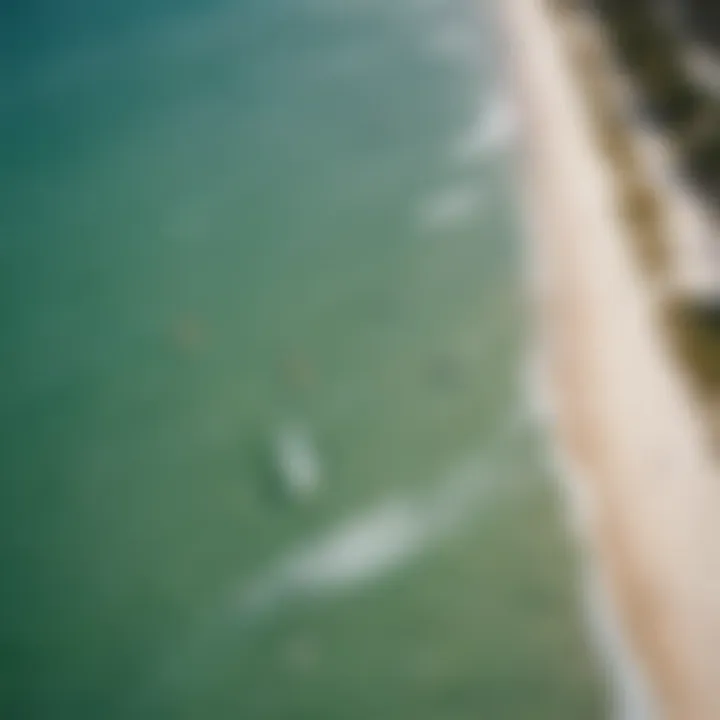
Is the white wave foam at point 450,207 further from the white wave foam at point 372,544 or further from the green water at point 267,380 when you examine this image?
the white wave foam at point 372,544

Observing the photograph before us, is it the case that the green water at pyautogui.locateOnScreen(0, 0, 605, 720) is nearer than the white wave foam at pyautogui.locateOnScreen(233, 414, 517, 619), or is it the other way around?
the green water at pyautogui.locateOnScreen(0, 0, 605, 720)

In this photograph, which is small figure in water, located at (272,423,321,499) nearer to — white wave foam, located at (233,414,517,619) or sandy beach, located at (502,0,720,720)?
white wave foam, located at (233,414,517,619)

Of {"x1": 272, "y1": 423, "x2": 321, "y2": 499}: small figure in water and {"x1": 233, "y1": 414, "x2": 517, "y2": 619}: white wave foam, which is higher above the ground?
{"x1": 272, "y1": 423, "x2": 321, "y2": 499}: small figure in water

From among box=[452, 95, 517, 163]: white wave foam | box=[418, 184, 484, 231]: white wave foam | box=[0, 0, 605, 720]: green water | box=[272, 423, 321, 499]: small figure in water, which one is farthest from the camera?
box=[452, 95, 517, 163]: white wave foam

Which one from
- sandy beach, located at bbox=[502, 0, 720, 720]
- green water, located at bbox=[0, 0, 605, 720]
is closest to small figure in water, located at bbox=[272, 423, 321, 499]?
green water, located at bbox=[0, 0, 605, 720]

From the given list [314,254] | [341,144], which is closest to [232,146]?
[341,144]

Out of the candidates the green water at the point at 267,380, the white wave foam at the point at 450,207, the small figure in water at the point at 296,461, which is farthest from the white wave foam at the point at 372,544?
the white wave foam at the point at 450,207

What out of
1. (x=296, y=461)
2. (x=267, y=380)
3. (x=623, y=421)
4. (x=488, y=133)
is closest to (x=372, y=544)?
(x=296, y=461)

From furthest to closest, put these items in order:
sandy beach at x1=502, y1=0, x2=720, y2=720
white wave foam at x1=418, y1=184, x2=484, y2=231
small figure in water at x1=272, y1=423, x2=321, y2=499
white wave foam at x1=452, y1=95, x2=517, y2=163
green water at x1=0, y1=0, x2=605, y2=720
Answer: white wave foam at x1=452, y1=95, x2=517, y2=163, white wave foam at x1=418, y1=184, x2=484, y2=231, small figure in water at x1=272, y1=423, x2=321, y2=499, green water at x1=0, y1=0, x2=605, y2=720, sandy beach at x1=502, y1=0, x2=720, y2=720
